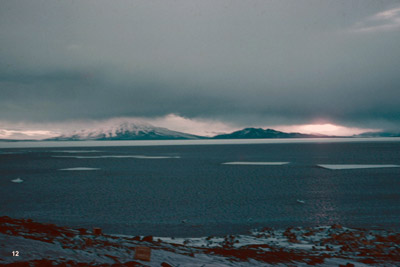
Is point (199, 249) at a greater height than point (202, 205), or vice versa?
point (199, 249)

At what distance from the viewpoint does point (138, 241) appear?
14.5 m

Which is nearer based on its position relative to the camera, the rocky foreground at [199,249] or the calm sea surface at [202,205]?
the rocky foreground at [199,249]

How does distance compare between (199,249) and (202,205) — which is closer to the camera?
(199,249)

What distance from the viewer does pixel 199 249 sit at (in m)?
14.0

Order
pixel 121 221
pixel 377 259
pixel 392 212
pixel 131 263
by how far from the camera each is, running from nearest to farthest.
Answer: pixel 131 263, pixel 377 259, pixel 121 221, pixel 392 212

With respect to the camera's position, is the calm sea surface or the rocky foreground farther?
the calm sea surface

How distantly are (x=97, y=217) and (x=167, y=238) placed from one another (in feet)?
24.4

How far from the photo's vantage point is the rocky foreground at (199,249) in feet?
34.7

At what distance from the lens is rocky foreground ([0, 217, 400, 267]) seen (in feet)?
34.7

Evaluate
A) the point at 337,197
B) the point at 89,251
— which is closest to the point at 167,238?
the point at 89,251

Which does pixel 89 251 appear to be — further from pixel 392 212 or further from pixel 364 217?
pixel 392 212

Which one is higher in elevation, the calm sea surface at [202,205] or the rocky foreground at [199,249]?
the rocky foreground at [199,249]

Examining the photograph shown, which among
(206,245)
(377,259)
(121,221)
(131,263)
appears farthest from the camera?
(121,221)

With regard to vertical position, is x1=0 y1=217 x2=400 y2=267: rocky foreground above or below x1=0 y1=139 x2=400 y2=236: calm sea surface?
above
